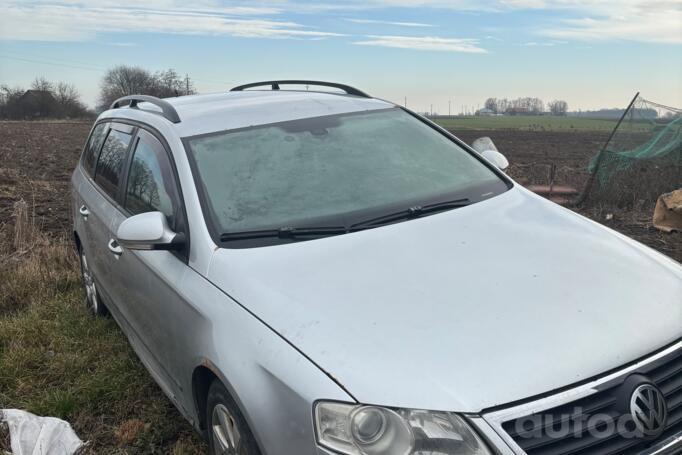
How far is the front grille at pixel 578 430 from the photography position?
172 cm

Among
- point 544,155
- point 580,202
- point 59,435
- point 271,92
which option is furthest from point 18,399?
point 544,155

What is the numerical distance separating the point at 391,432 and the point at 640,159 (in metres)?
7.64

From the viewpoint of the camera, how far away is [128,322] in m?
3.75

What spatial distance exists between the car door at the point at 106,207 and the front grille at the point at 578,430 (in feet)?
8.92

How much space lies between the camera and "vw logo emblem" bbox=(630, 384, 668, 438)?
1.82m

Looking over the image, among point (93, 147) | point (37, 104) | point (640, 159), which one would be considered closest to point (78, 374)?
point (93, 147)

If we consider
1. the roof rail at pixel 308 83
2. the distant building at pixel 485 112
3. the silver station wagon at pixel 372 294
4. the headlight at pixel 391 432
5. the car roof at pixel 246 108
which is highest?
the roof rail at pixel 308 83

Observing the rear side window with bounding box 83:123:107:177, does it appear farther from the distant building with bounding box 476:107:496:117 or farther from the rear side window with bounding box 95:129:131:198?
the distant building with bounding box 476:107:496:117

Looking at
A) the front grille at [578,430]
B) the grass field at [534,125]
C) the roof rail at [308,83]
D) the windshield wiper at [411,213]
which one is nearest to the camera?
the front grille at [578,430]

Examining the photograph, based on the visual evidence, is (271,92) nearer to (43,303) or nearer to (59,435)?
(59,435)

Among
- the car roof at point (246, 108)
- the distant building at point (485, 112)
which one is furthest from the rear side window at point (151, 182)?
the distant building at point (485, 112)

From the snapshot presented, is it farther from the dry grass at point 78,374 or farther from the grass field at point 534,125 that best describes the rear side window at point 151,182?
the grass field at point 534,125

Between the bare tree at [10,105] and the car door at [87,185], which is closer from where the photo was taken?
the car door at [87,185]

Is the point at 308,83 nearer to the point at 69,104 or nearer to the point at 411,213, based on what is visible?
the point at 411,213
